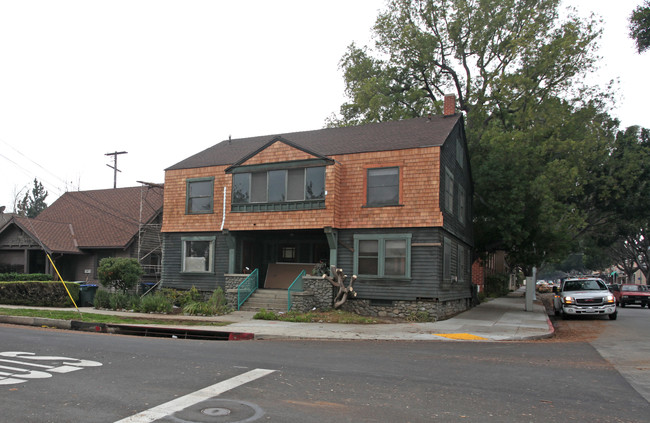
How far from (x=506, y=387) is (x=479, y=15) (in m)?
31.0

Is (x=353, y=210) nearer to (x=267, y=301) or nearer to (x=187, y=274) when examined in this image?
(x=267, y=301)

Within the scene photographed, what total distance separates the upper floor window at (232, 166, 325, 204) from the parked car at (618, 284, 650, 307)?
24.3m

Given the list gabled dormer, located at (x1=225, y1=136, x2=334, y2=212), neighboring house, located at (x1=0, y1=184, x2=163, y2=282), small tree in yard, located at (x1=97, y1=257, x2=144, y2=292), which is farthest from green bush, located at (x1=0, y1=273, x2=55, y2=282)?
gabled dormer, located at (x1=225, y1=136, x2=334, y2=212)

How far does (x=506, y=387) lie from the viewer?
734cm

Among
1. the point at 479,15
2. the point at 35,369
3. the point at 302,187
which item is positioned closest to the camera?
the point at 35,369

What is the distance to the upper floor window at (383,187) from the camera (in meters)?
19.2

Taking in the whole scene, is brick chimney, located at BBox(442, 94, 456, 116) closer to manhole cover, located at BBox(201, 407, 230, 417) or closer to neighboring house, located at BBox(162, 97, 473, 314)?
neighboring house, located at BBox(162, 97, 473, 314)

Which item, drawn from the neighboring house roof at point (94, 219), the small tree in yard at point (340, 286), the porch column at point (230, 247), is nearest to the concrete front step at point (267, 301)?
the porch column at point (230, 247)

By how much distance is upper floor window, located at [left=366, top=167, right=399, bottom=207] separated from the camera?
1919 cm

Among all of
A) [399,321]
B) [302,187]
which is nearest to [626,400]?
[399,321]

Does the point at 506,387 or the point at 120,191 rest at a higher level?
the point at 120,191

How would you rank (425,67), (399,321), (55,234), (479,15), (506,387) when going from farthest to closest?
(425,67) < (479,15) < (55,234) < (399,321) < (506,387)

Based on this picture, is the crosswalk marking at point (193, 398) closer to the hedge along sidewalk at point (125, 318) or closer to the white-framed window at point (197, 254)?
the hedge along sidewalk at point (125, 318)

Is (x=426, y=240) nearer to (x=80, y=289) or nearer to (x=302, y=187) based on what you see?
(x=302, y=187)
